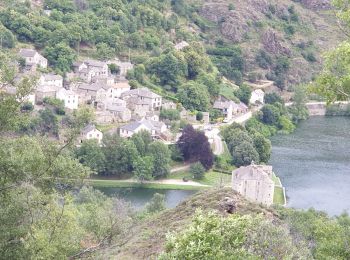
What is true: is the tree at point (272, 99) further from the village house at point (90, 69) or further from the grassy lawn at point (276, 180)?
the grassy lawn at point (276, 180)

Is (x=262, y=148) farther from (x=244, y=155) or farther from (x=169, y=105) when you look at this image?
(x=169, y=105)

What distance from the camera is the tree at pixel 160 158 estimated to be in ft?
106

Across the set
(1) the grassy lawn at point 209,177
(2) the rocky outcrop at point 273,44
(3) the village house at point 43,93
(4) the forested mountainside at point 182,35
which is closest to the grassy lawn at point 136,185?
(1) the grassy lawn at point 209,177

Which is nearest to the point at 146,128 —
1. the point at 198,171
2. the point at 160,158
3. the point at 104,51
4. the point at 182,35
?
the point at 160,158

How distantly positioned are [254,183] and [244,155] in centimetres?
779

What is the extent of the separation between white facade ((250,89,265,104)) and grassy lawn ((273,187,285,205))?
1961cm

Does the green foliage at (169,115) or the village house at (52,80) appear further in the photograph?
the green foliage at (169,115)

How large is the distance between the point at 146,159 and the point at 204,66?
1864 cm

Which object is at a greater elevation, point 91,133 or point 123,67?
point 123,67

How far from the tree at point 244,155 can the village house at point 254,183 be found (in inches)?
290

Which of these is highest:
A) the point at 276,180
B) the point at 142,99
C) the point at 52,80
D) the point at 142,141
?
the point at 52,80

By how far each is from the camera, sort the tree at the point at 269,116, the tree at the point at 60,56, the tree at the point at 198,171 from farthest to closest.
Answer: the tree at the point at 269,116
the tree at the point at 60,56
the tree at the point at 198,171

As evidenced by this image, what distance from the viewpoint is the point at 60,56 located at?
42688 mm

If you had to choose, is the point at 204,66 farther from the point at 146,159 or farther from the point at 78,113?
the point at 78,113
